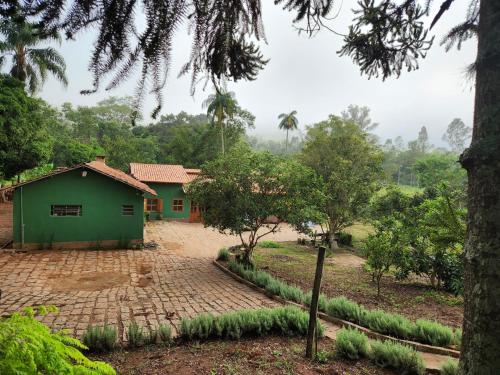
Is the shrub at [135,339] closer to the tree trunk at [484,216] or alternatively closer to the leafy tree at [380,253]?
the tree trunk at [484,216]

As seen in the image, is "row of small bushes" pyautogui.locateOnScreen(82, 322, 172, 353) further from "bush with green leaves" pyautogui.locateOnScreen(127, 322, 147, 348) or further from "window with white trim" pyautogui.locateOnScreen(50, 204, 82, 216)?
"window with white trim" pyautogui.locateOnScreen(50, 204, 82, 216)

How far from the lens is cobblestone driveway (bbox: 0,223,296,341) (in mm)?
7082

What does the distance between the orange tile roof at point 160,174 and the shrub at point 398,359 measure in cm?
2147

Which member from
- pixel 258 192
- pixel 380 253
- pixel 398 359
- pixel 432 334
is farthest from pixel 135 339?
pixel 380 253

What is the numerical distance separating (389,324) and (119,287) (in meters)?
7.73

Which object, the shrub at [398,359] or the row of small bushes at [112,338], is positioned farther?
the row of small bushes at [112,338]

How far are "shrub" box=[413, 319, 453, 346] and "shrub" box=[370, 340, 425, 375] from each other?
60.3 inches

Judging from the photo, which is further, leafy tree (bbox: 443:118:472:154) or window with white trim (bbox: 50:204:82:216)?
leafy tree (bbox: 443:118:472:154)

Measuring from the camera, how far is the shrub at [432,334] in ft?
18.5

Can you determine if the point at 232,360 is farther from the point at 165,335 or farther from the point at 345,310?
the point at 345,310

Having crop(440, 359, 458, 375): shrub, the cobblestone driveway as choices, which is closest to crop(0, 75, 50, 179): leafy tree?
the cobblestone driveway

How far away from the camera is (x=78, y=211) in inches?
562

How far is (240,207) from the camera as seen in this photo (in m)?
11.0

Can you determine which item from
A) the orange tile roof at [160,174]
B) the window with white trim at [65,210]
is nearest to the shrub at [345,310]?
the window with white trim at [65,210]
